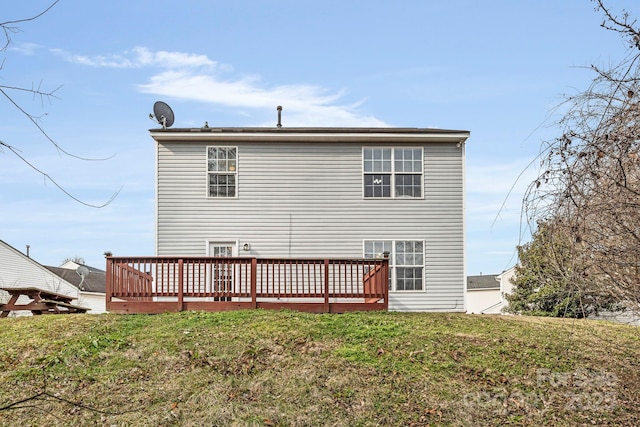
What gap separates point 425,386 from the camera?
29.3 feet

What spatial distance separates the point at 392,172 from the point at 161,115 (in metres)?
6.73

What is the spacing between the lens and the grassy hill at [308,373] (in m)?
8.30

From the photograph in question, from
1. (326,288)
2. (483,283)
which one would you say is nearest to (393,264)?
(326,288)

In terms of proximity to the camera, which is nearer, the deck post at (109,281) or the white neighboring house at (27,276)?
the deck post at (109,281)

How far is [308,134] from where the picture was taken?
1633 cm

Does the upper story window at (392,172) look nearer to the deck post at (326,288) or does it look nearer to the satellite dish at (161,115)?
the deck post at (326,288)

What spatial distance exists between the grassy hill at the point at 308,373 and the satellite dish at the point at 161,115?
692 cm

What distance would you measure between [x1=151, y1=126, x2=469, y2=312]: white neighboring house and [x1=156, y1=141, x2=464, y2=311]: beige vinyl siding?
0.09 ft

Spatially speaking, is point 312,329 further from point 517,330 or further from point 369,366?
point 517,330

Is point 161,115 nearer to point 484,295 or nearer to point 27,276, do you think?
point 27,276

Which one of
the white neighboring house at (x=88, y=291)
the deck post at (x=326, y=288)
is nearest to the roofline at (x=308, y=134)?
the deck post at (x=326, y=288)

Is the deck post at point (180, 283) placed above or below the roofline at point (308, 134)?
below

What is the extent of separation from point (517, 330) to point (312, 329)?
13.7 ft

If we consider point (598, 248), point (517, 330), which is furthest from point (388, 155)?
point (598, 248)
